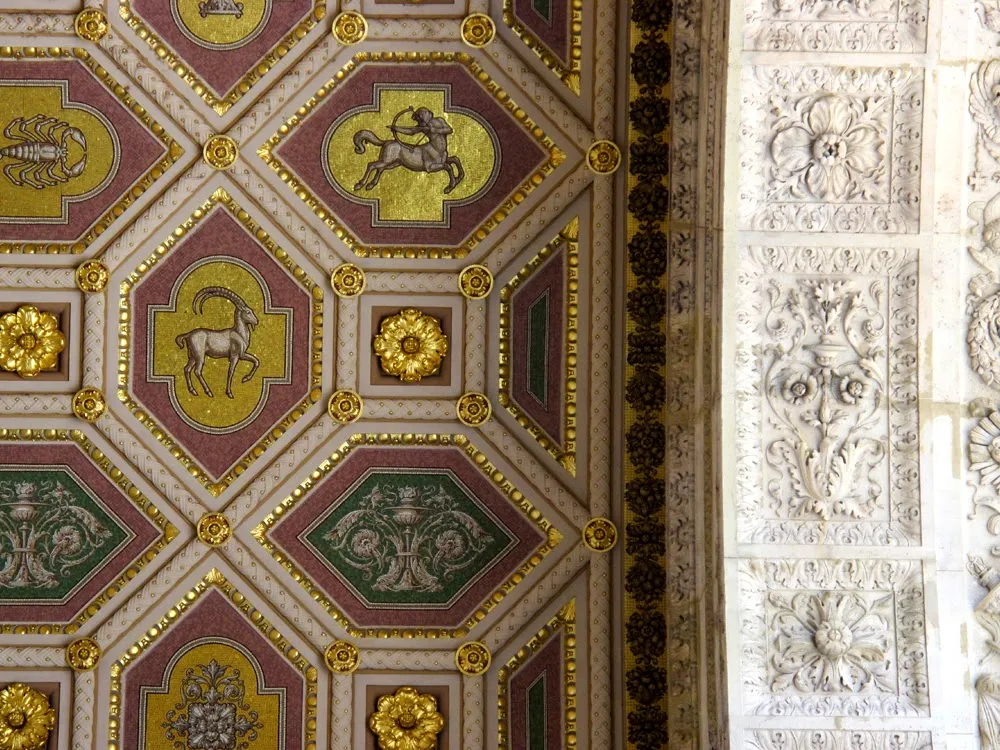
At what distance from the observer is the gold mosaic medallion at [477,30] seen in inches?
206

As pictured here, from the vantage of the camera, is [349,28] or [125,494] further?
[125,494]

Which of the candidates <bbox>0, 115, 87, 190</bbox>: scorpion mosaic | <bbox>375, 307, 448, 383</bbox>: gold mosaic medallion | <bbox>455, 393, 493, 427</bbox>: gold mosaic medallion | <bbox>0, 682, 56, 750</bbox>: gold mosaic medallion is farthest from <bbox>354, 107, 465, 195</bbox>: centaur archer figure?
<bbox>0, 682, 56, 750</bbox>: gold mosaic medallion

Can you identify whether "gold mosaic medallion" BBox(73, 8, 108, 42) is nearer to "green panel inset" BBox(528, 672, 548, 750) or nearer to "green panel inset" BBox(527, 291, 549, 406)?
"green panel inset" BBox(527, 291, 549, 406)

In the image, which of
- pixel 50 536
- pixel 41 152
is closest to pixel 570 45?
pixel 41 152

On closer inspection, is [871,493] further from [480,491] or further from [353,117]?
[353,117]

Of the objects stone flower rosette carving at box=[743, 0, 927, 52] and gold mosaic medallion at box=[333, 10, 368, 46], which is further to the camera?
gold mosaic medallion at box=[333, 10, 368, 46]

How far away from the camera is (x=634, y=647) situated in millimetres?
5199

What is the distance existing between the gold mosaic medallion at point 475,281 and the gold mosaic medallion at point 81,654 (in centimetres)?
258

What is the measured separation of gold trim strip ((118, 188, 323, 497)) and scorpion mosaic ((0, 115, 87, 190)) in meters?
0.59

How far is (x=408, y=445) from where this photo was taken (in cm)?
538

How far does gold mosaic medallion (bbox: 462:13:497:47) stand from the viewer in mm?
5234

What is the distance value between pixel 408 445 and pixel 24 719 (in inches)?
92.1

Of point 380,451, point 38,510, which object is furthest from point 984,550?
point 38,510

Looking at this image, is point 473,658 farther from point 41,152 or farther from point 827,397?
point 41,152
